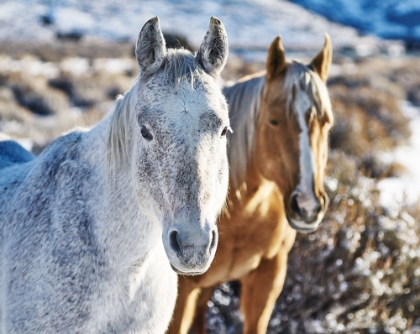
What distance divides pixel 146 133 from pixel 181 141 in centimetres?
16

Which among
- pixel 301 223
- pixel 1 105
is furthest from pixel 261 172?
pixel 1 105

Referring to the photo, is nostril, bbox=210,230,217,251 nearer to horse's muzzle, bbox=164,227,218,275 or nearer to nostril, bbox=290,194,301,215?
horse's muzzle, bbox=164,227,218,275

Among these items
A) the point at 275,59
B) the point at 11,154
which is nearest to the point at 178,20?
the point at 11,154

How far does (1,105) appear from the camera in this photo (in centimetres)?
1062

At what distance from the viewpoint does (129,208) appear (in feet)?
6.70

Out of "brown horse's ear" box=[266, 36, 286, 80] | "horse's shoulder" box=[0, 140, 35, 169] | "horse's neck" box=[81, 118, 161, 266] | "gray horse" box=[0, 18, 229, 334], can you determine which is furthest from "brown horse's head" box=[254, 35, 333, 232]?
"horse's shoulder" box=[0, 140, 35, 169]

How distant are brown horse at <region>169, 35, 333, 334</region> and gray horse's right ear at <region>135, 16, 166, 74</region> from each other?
3.38 feet

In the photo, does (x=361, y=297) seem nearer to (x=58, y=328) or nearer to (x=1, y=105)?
(x=58, y=328)

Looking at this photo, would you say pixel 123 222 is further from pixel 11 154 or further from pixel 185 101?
pixel 11 154

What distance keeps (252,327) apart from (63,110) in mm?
9653

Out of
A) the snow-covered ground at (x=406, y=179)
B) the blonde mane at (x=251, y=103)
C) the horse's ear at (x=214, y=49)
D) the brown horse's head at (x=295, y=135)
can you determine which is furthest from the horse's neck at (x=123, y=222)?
the snow-covered ground at (x=406, y=179)

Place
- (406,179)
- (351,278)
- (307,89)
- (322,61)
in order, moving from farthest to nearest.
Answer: (406,179) < (351,278) < (322,61) < (307,89)

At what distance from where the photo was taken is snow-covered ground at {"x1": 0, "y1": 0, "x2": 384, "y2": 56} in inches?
1695

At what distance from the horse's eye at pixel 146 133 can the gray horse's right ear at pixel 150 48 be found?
0.25 m
